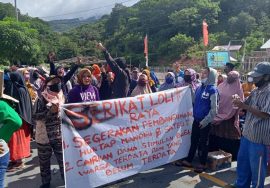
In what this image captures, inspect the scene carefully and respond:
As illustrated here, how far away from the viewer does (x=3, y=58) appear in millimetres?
32031

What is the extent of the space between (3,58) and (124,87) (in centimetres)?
2873

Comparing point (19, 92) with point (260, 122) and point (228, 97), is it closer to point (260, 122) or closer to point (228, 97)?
point (228, 97)

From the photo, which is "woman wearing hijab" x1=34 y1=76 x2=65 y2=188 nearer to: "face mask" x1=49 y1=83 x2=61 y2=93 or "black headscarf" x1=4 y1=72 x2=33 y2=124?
"face mask" x1=49 y1=83 x2=61 y2=93

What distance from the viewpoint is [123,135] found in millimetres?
4672

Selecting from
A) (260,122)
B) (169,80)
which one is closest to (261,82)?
(260,122)

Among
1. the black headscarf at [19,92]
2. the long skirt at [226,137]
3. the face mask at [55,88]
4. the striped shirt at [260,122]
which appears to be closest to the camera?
the striped shirt at [260,122]

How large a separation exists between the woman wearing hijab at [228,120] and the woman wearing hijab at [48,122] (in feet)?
8.72

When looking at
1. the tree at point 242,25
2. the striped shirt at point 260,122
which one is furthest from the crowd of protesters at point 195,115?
the tree at point 242,25

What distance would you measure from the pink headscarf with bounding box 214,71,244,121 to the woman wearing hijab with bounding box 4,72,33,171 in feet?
11.1

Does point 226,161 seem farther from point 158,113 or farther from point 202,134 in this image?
point 158,113

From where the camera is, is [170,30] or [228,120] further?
[170,30]

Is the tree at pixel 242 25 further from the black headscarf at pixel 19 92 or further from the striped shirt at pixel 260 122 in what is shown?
the striped shirt at pixel 260 122

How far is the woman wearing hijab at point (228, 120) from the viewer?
19.2ft

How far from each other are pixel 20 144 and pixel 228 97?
3677 millimetres
